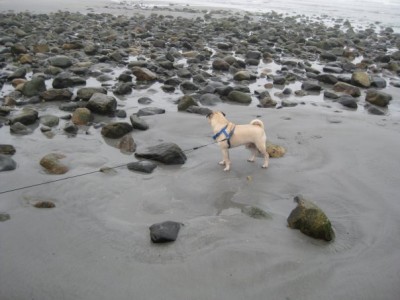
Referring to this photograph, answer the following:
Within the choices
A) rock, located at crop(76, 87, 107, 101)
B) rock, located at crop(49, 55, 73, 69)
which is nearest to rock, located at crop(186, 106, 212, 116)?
rock, located at crop(76, 87, 107, 101)

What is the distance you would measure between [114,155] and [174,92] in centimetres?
443

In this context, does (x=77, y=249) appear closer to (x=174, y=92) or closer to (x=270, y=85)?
(x=174, y=92)

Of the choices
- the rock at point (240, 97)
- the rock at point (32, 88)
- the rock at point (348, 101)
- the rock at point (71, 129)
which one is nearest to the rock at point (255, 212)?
the rock at point (71, 129)

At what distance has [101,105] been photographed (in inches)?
323

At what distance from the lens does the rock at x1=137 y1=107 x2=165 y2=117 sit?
27.9ft

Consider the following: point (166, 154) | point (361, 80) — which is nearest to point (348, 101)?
point (361, 80)

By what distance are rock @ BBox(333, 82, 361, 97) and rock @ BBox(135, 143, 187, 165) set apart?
694 cm

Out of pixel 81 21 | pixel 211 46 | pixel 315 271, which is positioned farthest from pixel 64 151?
pixel 81 21

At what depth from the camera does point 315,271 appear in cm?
386

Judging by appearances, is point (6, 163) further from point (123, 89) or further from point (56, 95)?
point (123, 89)

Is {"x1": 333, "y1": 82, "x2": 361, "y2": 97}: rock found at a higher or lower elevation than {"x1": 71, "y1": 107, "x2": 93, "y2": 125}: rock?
higher

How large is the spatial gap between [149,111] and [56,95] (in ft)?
8.71

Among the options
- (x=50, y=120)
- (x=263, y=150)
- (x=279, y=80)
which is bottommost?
(x=50, y=120)

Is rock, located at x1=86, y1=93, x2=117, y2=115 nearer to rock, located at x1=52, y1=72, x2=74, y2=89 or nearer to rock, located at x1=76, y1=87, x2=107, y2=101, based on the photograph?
rock, located at x1=76, y1=87, x2=107, y2=101
